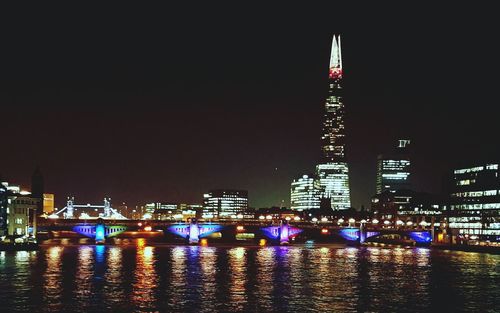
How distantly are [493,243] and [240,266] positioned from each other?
242ft

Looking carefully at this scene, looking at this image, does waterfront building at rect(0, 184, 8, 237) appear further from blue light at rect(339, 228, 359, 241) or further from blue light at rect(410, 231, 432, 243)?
blue light at rect(410, 231, 432, 243)

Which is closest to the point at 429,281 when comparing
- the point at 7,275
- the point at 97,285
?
the point at 97,285

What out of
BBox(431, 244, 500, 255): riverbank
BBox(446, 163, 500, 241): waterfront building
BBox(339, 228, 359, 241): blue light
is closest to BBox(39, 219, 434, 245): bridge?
BBox(339, 228, 359, 241): blue light

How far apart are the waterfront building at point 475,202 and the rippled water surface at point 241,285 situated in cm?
6193

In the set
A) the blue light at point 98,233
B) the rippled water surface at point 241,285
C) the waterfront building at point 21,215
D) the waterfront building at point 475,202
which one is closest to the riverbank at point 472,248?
the waterfront building at point 475,202

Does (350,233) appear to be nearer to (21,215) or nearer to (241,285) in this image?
(21,215)

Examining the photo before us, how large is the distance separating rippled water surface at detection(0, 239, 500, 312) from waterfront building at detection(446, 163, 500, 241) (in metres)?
61.9

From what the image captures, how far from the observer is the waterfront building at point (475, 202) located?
164m

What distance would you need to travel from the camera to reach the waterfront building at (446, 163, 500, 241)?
164250 mm

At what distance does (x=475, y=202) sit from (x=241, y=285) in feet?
372

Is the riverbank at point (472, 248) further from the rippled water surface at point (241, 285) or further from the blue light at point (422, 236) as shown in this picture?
the rippled water surface at point (241, 285)

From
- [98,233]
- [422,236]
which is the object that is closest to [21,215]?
[98,233]

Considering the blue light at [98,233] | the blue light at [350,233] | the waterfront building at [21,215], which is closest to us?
the waterfront building at [21,215]

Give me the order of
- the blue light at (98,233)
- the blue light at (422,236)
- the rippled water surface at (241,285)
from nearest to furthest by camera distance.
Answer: the rippled water surface at (241,285) → the blue light at (98,233) → the blue light at (422,236)
